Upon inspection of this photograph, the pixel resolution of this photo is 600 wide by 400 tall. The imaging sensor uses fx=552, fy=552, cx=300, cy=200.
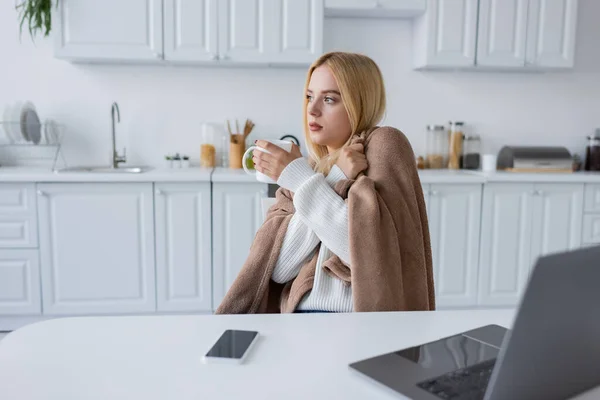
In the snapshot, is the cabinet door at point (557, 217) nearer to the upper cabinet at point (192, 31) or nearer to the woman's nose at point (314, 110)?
the upper cabinet at point (192, 31)

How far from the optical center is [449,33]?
3.29 meters

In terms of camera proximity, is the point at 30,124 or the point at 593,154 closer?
the point at 30,124

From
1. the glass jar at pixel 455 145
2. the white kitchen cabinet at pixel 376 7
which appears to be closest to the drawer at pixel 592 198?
the glass jar at pixel 455 145

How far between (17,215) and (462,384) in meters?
2.81

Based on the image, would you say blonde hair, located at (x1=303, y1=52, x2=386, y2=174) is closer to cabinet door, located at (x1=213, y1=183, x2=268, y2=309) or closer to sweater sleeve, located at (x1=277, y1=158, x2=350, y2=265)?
sweater sleeve, located at (x1=277, y1=158, x2=350, y2=265)

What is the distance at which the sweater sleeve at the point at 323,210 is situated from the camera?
4.16 ft

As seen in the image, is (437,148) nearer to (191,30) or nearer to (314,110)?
(191,30)

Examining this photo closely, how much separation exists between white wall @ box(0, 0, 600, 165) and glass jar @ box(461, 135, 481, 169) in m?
0.10

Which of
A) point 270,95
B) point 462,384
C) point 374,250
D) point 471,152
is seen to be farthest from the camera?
point 471,152

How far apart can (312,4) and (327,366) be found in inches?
107

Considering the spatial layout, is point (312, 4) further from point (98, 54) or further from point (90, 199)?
point (90, 199)

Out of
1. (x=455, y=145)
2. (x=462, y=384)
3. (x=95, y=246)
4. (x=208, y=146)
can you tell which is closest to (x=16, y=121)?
(x=95, y=246)

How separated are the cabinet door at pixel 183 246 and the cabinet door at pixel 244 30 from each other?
2.60ft

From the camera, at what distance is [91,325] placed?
37.3 inches
